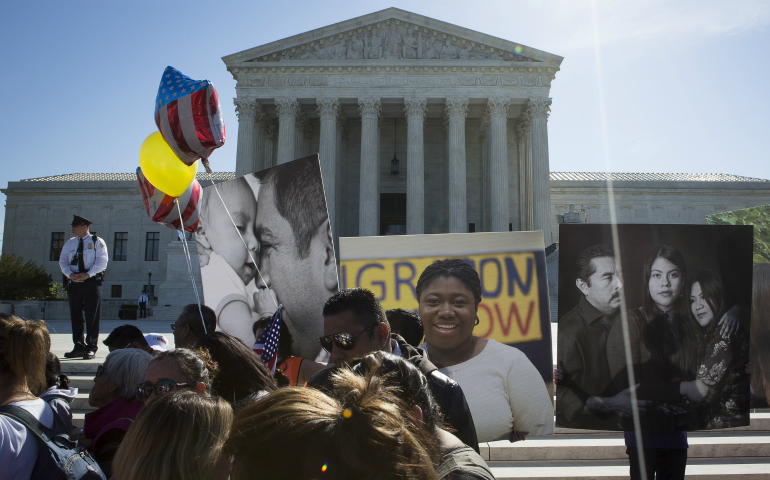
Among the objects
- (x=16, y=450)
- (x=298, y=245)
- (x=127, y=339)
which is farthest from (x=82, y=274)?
(x=16, y=450)

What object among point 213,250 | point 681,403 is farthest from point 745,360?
point 213,250

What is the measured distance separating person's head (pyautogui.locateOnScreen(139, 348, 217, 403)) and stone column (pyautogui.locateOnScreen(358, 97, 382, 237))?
30.1 meters

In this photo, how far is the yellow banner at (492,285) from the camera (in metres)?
4.44

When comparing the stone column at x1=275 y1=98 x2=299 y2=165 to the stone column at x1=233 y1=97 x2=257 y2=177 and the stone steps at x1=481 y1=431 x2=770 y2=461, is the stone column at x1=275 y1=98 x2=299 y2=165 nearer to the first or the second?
the stone column at x1=233 y1=97 x2=257 y2=177

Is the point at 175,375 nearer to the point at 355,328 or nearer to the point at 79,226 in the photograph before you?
the point at 355,328

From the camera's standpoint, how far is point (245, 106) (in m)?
33.8

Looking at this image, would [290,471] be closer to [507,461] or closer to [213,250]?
[213,250]

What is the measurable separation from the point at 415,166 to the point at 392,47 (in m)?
8.13

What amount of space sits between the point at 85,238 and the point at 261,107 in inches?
1099

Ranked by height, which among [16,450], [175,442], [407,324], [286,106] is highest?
[286,106]

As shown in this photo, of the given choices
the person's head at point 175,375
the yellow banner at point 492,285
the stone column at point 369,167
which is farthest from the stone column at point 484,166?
the person's head at point 175,375

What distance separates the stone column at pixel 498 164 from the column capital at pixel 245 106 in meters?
15.1

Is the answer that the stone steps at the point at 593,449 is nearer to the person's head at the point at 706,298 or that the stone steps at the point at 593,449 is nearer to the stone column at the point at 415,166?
the person's head at the point at 706,298

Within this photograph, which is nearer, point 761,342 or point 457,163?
point 761,342
